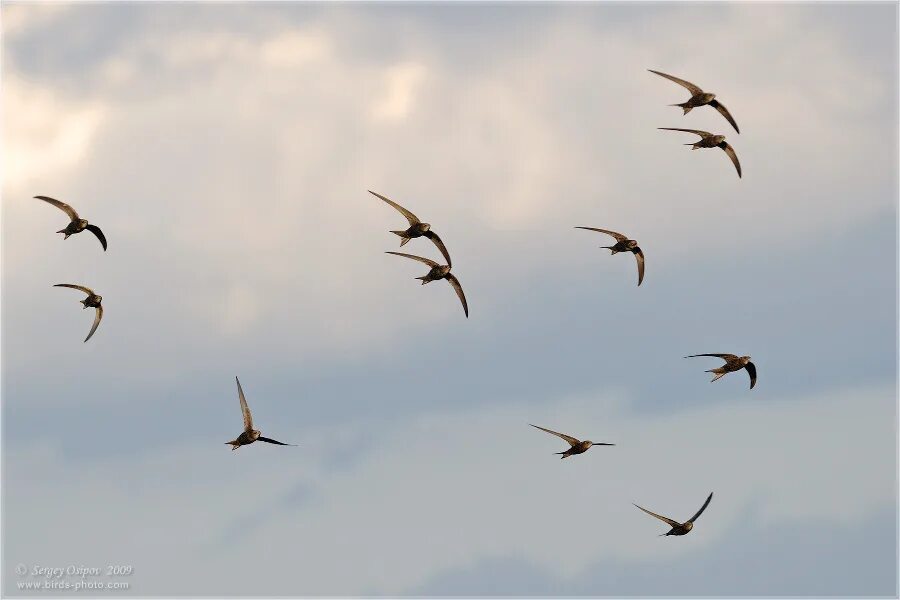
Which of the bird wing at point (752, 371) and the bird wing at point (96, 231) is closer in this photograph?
the bird wing at point (96, 231)

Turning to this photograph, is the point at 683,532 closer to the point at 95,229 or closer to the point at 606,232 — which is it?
the point at 606,232

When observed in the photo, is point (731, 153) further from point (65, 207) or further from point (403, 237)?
point (65, 207)

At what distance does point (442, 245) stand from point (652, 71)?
22.0 meters

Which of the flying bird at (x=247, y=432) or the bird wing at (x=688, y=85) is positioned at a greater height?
the bird wing at (x=688, y=85)

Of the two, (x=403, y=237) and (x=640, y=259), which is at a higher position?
(x=403, y=237)

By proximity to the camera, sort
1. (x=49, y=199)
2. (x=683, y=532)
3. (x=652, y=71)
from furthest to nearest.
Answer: (x=683, y=532)
(x=49, y=199)
(x=652, y=71)

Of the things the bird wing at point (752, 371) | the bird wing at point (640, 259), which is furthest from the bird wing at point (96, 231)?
the bird wing at point (752, 371)

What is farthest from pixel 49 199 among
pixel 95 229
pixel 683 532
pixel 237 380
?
pixel 683 532

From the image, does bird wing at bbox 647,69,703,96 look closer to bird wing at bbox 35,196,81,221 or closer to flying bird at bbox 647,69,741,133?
flying bird at bbox 647,69,741,133

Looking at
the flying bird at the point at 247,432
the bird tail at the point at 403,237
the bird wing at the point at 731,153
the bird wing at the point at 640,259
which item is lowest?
the flying bird at the point at 247,432

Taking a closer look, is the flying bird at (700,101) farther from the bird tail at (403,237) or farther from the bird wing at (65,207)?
the bird wing at (65,207)

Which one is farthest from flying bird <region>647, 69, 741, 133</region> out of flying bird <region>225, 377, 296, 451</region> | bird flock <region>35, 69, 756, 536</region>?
flying bird <region>225, 377, 296, 451</region>

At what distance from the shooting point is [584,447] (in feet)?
387

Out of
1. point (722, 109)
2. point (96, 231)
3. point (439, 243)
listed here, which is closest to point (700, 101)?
point (722, 109)
